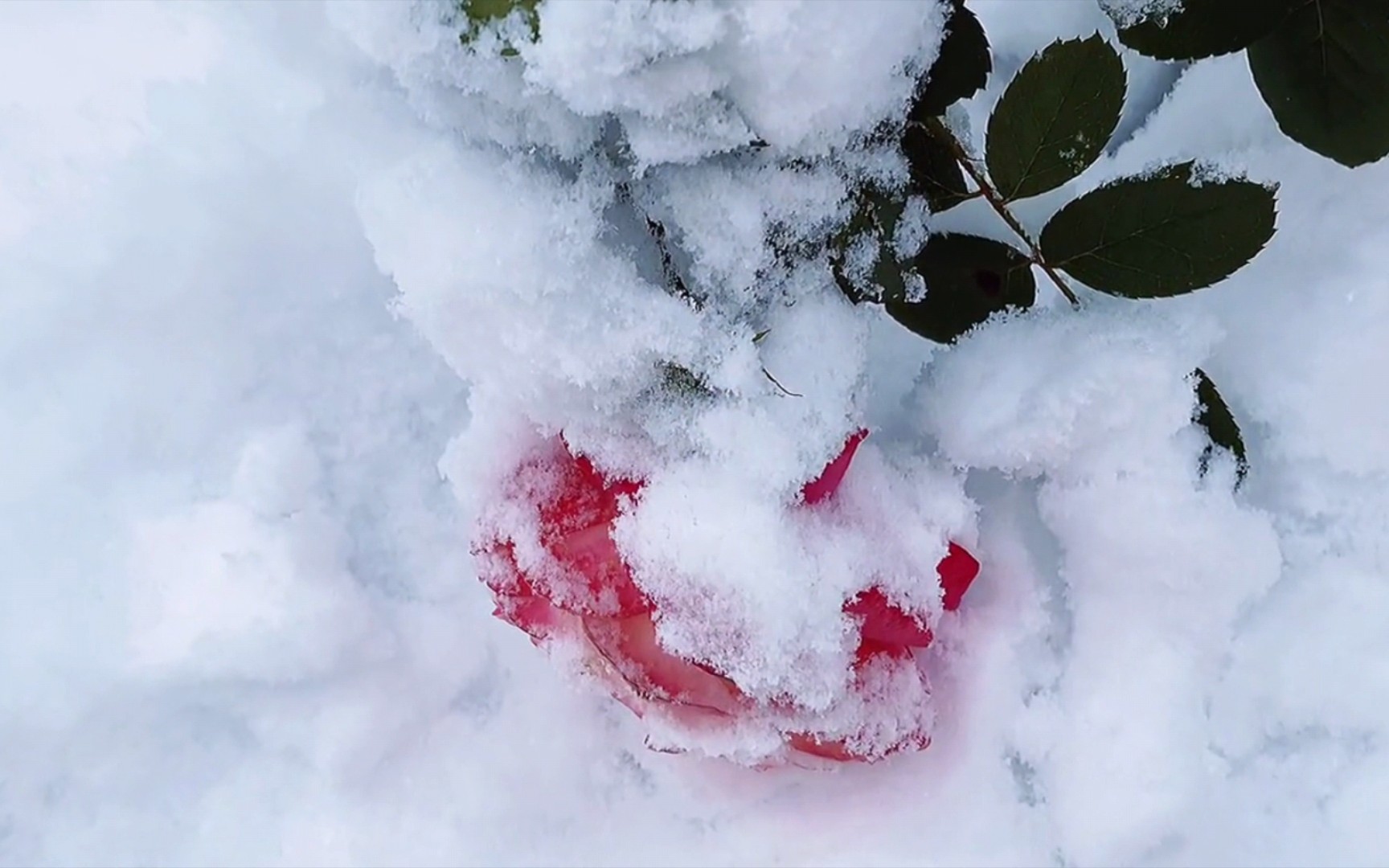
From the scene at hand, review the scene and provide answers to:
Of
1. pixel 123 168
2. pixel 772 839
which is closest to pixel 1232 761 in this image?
pixel 772 839

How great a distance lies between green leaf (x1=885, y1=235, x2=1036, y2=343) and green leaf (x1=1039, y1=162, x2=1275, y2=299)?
0.13ft

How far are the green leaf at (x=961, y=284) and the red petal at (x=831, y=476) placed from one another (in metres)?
0.07

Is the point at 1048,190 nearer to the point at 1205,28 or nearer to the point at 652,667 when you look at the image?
the point at 1205,28

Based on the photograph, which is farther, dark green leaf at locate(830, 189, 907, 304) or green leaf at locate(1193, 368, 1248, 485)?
green leaf at locate(1193, 368, 1248, 485)

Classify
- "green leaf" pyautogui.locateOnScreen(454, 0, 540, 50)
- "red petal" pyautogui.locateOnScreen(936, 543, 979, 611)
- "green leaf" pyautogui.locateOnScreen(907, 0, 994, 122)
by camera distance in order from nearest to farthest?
"green leaf" pyautogui.locateOnScreen(454, 0, 540, 50) < "green leaf" pyautogui.locateOnScreen(907, 0, 994, 122) < "red petal" pyautogui.locateOnScreen(936, 543, 979, 611)

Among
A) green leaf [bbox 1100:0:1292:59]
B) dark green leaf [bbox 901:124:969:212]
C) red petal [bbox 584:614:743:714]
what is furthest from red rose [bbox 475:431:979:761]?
green leaf [bbox 1100:0:1292:59]

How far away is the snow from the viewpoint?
47cm

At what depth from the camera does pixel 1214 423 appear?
63cm

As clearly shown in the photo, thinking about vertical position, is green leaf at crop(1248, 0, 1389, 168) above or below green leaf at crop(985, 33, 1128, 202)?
below

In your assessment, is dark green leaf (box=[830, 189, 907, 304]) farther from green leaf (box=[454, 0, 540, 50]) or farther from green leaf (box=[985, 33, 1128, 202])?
green leaf (box=[454, 0, 540, 50])

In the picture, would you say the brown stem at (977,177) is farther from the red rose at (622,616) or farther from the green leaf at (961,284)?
the red rose at (622,616)

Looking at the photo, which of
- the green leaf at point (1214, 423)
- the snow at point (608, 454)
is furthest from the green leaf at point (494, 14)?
the green leaf at point (1214, 423)

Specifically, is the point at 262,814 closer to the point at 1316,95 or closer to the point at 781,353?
the point at 781,353

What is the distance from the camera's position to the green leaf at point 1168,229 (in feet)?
1.77
